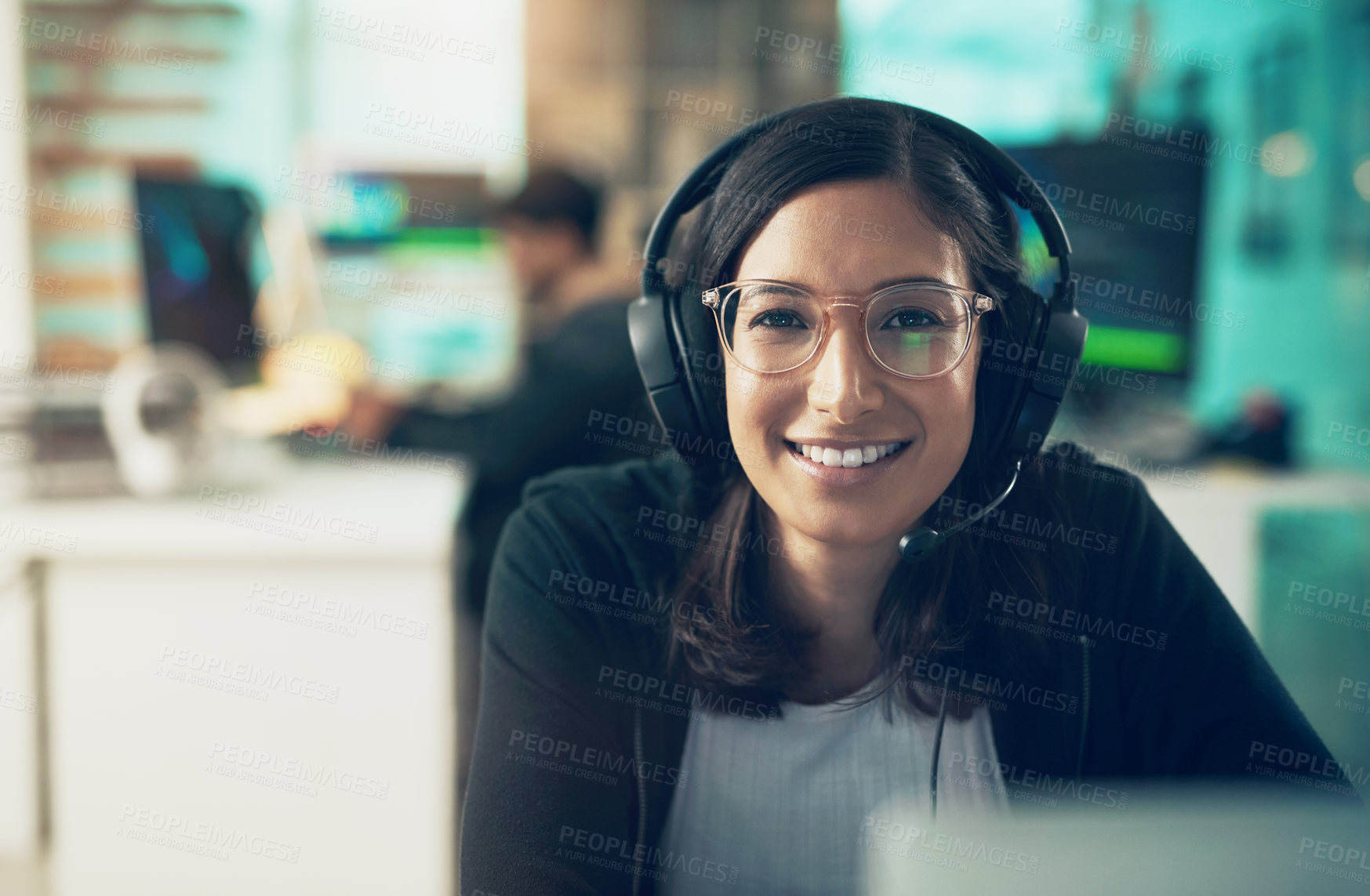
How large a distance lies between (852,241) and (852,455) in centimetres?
13

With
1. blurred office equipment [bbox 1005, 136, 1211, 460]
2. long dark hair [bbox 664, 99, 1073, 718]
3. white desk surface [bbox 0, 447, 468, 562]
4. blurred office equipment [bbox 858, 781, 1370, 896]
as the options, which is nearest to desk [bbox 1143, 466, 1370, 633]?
blurred office equipment [bbox 1005, 136, 1211, 460]

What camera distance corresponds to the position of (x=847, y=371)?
59cm

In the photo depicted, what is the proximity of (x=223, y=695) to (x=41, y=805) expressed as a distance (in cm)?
33

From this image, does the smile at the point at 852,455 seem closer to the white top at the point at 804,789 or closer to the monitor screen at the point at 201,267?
the white top at the point at 804,789

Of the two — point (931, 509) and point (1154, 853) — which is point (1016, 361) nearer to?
point (931, 509)

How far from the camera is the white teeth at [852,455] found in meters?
0.62

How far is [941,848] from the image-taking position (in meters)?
0.37

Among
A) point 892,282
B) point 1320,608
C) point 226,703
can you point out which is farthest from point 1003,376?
point 226,703

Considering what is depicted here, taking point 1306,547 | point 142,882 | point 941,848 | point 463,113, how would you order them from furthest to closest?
1. point 463,113
2. point 1306,547
3. point 142,882
4. point 941,848

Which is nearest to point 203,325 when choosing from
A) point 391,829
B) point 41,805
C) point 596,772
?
point 41,805

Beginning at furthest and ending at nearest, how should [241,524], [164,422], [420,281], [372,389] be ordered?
1. [420,281]
2. [372,389]
3. [164,422]
4. [241,524]

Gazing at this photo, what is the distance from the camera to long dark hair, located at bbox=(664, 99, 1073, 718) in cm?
63

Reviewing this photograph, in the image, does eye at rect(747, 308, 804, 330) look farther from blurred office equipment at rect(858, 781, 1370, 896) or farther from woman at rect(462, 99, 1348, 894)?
blurred office equipment at rect(858, 781, 1370, 896)

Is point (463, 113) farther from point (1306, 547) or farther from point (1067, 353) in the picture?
point (1067, 353)
